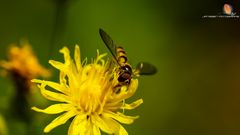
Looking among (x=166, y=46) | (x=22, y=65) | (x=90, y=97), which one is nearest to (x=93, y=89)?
(x=90, y=97)

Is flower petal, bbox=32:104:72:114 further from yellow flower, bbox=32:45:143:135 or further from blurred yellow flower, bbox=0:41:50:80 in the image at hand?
blurred yellow flower, bbox=0:41:50:80

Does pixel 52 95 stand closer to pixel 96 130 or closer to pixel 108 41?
pixel 96 130

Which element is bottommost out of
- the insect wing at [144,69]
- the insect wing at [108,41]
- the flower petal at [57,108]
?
the flower petal at [57,108]

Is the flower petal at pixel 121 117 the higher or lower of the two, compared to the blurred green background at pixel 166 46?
lower

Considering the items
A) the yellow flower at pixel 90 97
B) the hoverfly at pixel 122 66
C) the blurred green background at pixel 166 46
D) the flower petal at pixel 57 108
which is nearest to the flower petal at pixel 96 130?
the yellow flower at pixel 90 97

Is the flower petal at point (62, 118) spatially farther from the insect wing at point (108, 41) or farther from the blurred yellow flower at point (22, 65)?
the blurred yellow flower at point (22, 65)

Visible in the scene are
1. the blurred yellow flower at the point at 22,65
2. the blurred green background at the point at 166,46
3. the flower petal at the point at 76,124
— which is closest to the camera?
the flower petal at the point at 76,124

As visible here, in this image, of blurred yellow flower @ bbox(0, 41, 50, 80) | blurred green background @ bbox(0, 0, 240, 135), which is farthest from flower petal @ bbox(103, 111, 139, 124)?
blurred green background @ bbox(0, 0, 240, 135)

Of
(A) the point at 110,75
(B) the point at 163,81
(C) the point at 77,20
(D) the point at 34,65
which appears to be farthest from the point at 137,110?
(A) the point at 110,75
